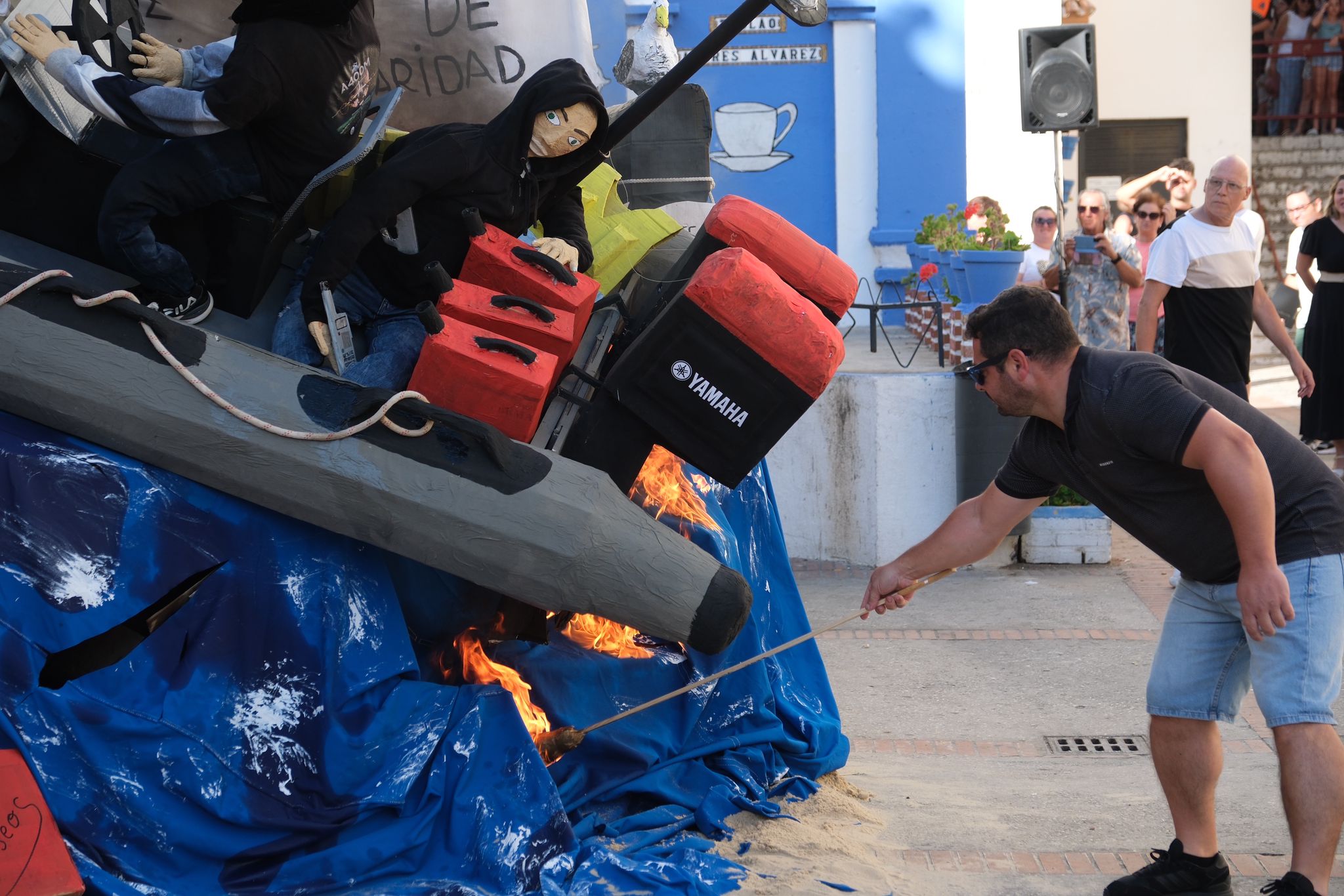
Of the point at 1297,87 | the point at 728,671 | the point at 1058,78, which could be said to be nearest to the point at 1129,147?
the point at 1297,87

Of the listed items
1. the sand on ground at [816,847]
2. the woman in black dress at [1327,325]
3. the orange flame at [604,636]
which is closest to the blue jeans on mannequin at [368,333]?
the orange flame at [604,636]

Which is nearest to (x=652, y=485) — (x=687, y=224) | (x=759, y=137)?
(x=687, y=224)

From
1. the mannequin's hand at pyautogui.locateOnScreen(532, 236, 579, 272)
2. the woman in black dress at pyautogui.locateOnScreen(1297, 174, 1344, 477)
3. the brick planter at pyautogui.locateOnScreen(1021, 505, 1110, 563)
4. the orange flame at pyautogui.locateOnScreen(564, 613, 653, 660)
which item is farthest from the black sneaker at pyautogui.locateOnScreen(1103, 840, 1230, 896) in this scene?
the woman in black dress at pyautogui.locateOnScreen(1297, 174, 1344, 477)

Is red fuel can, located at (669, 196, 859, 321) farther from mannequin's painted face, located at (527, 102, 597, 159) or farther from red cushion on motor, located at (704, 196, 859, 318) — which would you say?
mannequin's painted face, located at (527, 102, 597, 159)

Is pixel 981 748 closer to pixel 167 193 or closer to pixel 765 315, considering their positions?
pixel 765 315

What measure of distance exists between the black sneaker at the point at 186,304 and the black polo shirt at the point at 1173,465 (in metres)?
2.43

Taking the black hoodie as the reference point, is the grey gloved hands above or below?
below

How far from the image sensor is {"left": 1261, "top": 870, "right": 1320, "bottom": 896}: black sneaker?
333 cm

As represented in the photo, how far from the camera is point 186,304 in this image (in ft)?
13.0

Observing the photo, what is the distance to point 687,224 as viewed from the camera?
6.66 m

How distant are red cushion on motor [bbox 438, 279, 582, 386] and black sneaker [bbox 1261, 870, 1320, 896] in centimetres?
226

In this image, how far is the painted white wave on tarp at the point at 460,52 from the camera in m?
6.04

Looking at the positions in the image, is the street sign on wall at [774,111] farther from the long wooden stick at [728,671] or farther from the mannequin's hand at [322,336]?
the mannequin's hand at [322,336]

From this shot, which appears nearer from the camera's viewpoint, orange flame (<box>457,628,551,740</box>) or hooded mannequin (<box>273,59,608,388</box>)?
hooded mannequin (<box>273,59,608,388</box>)
